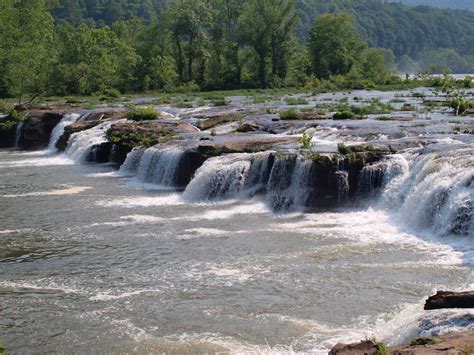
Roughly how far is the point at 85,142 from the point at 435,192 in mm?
22608

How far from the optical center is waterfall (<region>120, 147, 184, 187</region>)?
28.4 meters

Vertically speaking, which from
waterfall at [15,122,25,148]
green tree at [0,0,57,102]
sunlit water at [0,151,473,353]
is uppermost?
green tree at [0,0,57,102]

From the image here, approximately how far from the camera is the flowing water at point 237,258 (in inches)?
501

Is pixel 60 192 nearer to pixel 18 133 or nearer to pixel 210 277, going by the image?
pixel 210 277

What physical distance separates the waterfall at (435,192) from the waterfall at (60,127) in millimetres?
25222

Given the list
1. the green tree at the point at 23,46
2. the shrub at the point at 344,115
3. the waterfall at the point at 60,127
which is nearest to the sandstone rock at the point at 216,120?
the shrub at the point at 344,115

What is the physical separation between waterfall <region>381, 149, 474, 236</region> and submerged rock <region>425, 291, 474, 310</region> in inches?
261

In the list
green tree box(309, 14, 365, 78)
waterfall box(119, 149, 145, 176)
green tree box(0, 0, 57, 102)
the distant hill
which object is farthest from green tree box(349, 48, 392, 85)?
the distant hill

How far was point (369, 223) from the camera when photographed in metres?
20.5

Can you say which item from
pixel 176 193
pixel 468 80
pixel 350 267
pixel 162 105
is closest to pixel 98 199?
pixel 176 193

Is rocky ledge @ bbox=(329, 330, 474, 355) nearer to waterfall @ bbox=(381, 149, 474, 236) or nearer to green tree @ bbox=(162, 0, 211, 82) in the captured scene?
waterfall @ bbox=(381, 149, 474, 236)

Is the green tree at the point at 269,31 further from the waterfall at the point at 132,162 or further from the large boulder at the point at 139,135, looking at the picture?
the waterfall at the point at 132,162

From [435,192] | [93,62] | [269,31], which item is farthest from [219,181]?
[269,31]

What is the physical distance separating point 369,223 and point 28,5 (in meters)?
54.1
